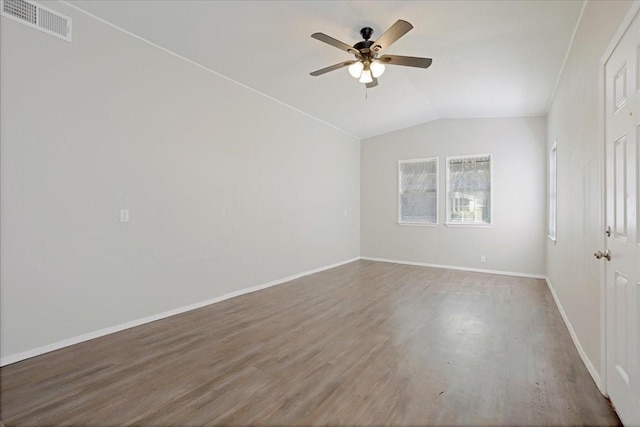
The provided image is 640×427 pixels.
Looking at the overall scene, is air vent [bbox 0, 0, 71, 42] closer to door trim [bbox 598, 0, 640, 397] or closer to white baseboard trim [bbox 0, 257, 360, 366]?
white baseboard trim [bbox 0, 257, 360, 366]

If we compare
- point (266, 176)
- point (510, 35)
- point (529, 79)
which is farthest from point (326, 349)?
point (529, 79)

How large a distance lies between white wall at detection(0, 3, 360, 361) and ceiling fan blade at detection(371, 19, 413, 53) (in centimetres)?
218

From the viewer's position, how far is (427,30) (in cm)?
312

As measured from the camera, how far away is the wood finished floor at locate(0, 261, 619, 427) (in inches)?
72.3

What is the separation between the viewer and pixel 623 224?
5.50 feet

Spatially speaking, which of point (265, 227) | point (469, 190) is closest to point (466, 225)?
point (469, 190)

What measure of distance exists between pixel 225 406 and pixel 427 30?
A: 3626mm

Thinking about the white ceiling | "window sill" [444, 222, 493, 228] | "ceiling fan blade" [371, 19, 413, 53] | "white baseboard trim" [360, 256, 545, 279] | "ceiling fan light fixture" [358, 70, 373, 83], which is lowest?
"white baseboard trim" [360, 256, 545, 279]

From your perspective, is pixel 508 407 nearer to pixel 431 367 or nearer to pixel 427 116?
pixel 431 367

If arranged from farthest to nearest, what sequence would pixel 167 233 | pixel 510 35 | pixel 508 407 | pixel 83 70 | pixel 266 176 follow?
pixel 266 176
pixel 167 233
pixel 510 35
pixel 83 70
pixel 508 407

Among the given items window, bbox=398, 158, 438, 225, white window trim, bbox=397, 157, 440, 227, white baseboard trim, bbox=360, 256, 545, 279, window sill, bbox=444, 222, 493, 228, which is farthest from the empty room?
window, bbox=398, 158, 438, 225

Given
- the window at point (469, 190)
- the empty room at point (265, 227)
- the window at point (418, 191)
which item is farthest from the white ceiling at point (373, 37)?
the window at point (418, 191)

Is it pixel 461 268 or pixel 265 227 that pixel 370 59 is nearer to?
pixel 265 227

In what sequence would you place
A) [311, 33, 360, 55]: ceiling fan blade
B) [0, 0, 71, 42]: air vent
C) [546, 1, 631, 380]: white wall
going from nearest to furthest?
[546, 1, 631, 380]: white wall
[0, 0, 71, 42]: air vent
[311, 33, 360, 55]: ceiling fan blade
